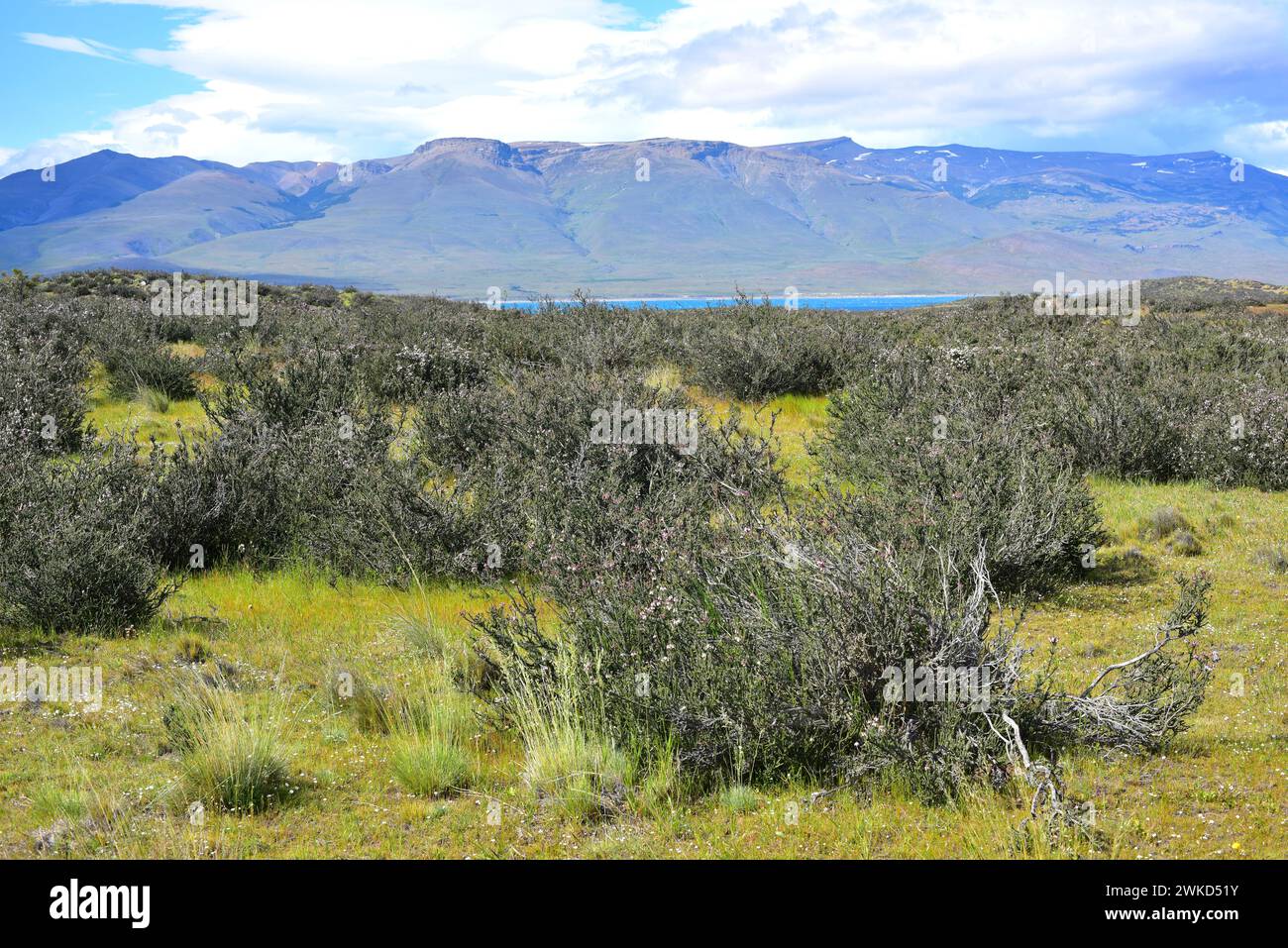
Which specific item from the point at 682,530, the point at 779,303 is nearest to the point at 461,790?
the point at 682,530

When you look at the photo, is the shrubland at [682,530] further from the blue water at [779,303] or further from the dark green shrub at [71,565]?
the blue water at [779,303]

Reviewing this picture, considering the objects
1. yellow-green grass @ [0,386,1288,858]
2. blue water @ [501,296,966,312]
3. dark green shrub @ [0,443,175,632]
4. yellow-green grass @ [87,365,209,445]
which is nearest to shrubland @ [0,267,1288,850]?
dark green shrub @ [0,443,175,632]

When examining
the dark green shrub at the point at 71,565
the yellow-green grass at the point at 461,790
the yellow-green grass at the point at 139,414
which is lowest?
the yellow-green grass at the point at 461,790

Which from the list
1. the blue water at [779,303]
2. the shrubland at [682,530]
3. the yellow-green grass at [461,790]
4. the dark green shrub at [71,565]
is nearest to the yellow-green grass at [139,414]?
the shrubland at [682,530]

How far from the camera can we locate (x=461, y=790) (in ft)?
14.5

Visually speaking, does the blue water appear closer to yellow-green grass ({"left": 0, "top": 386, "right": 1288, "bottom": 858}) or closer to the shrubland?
the shrubland

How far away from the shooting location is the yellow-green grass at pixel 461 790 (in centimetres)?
379

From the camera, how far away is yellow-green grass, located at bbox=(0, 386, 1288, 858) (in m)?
3.79

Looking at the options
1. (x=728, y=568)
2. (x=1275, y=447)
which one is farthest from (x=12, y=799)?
(x=1275, y=447)

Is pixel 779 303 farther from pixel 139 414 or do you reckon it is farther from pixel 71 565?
pixel 71 565

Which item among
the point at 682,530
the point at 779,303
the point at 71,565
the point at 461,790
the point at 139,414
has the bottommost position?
the point at 461,790

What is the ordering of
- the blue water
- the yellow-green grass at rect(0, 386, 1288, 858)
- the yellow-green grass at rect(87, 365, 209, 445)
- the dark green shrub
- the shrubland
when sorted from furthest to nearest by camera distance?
the blue water
the yellow-green grass at rect(87, 365, 209, 445)
the dark green shrub
the shrubland
the yellow-green grass at rect(0, 386, 1288, 858)

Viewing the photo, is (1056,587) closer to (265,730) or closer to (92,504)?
(265,730)

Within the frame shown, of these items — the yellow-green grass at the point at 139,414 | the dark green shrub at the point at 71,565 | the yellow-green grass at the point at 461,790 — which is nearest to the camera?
the yellow-green grass at the point at 461,790
